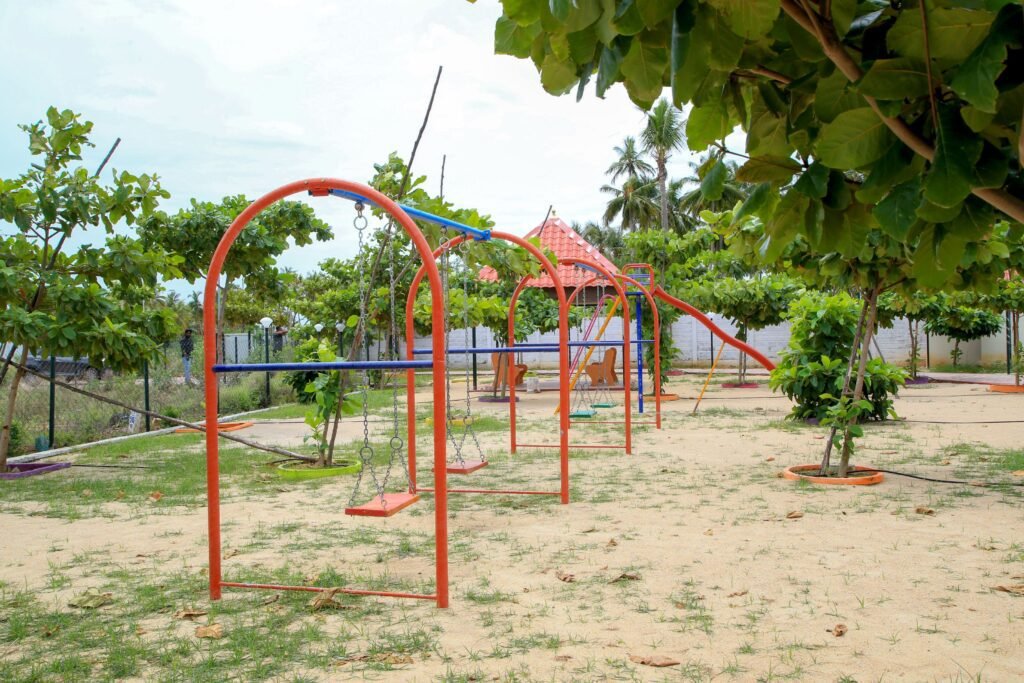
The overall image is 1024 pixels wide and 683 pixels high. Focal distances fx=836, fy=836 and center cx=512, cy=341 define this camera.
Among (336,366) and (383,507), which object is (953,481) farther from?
(336,366)

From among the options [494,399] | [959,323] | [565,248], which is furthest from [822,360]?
[565,248]

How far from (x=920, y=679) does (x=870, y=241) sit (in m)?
3.44

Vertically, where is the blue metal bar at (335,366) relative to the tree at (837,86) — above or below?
below

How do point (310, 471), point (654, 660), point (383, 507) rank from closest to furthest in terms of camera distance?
point (654, 660) → point (383, 507) → point (310, 471)

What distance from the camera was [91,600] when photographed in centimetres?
442

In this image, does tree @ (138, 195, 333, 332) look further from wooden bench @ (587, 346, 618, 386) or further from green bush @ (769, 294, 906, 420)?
wooden bench @ (587, 346, 618, 386)

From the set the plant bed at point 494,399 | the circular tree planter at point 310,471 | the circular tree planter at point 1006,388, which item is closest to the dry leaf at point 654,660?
the circular tree planter at point 310,471

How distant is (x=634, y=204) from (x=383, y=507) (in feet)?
135

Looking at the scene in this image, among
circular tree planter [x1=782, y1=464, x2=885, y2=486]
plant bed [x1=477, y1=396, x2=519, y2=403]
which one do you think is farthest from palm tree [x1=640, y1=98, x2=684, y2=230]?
circular tree planter [x1=782, y1=464, x2=885, y2=486]

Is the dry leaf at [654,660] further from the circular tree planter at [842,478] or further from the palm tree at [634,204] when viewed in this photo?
the palm tree at [634,204]

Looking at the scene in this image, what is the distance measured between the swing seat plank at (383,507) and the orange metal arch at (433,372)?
64 centimetres

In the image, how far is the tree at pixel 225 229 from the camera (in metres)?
10.9

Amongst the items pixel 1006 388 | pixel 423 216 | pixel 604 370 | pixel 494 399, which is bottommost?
pixel 494 399

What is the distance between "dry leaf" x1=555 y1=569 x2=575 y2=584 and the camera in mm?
4617
